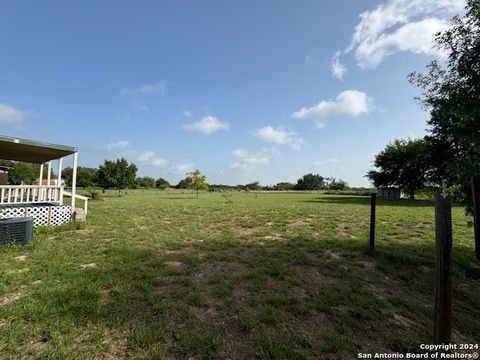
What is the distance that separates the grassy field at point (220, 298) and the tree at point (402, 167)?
93.7 feet

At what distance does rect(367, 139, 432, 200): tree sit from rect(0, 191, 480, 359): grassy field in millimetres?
28560

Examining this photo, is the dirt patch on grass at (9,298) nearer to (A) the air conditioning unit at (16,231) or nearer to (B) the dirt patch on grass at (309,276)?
(A) the air conditioning unit at (16,231)

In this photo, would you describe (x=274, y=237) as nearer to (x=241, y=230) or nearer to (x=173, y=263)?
(x=241, y=230)

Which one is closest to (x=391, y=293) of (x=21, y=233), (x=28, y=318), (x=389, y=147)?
(x=28, y=318)

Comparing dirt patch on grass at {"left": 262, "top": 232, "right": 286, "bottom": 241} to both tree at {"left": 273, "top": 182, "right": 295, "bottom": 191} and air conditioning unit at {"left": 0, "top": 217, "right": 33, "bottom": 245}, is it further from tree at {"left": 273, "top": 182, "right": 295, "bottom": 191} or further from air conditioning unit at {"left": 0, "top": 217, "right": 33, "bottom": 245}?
tree at {"left": 273, "top": 182, "right": 295, "bottom": 191}

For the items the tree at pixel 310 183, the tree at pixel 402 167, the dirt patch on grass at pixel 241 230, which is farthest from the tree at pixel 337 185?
the dirt patch on grass at pixel 241 230

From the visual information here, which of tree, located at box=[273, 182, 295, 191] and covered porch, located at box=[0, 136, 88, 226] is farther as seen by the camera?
tree, located at box=[273, 182, 295, 191]

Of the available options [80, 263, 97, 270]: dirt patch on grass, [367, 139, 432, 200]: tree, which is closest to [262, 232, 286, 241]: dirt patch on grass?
[80, 263, 97, 270]: dirt patch on grass

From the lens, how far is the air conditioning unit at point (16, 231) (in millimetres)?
6156

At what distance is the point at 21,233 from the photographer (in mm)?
6398

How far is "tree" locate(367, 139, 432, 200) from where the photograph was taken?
31.7m

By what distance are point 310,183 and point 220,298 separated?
94.5 m

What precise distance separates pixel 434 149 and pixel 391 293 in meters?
25.3

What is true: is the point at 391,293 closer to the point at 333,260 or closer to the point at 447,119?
the point at 333,260
